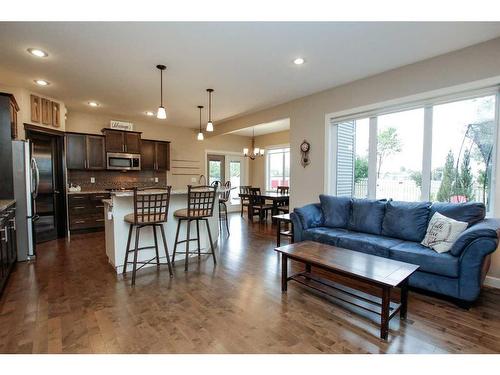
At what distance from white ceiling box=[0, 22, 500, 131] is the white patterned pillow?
1.97m

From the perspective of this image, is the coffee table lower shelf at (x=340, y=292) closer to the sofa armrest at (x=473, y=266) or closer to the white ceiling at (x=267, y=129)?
the sofa armrest at (x=473, y=266)

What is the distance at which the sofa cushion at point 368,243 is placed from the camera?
2.87 metres

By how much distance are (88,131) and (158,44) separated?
4040 mm

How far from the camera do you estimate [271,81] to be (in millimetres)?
3906

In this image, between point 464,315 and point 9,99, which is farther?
point 9,99

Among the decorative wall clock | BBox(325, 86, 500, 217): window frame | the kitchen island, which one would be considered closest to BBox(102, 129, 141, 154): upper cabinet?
the kitchen island

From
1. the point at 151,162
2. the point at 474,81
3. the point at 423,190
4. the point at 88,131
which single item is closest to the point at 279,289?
the point at 423,190

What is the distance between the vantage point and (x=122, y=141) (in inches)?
227

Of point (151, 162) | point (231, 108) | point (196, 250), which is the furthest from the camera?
point (151, 162)

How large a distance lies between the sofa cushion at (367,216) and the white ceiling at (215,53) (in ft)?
6.22

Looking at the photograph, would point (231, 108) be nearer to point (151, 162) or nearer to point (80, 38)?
point (151, 162)

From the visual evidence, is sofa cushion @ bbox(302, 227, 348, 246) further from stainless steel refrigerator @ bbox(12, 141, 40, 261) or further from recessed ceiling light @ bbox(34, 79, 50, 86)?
recessed ceiling light @ bbox(34, 79, 50, 86)

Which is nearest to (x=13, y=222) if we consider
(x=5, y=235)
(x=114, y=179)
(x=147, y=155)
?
(x=5, y=235)

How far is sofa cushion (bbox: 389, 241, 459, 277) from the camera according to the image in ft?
7.72
